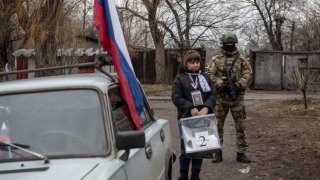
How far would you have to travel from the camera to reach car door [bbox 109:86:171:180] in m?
4.23

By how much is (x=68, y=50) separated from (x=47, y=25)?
927 mm

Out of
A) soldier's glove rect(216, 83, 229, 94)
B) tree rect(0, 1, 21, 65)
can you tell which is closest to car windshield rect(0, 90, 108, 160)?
soldier's glove rect(216, 83, 229, 94)

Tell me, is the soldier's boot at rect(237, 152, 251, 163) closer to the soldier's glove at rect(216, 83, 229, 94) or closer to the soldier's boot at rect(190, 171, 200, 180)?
the soldier's glove at rect(216, 83, 229, 94)

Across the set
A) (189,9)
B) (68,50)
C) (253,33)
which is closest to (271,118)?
(68,50)

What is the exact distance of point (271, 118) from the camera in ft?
52.0

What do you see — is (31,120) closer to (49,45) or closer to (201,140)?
(201,140)

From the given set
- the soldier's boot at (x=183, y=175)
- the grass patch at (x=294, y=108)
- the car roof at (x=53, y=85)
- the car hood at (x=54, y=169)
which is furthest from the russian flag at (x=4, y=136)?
the grass patch at (x=294, y=108)

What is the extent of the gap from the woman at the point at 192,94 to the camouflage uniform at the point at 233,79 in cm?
120

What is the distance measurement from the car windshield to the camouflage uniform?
14.7 ft

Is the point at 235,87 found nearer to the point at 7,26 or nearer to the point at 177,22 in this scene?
the point at 7,26

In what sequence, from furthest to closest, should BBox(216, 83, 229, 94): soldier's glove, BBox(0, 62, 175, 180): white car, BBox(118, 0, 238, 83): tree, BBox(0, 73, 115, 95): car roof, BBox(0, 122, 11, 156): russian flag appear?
BBox(118, 0, 238, 83): tree
BBox(216, 83, 229, 94): soldier's glove
BBox(0, 73, 115, 95): car roof
BBox(0, 122, 11, 156): russian flag
BBox(0, 62, 175, 180): white car

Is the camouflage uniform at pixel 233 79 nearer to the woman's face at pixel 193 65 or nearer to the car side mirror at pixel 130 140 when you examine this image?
the woman's face at pixel 193 65

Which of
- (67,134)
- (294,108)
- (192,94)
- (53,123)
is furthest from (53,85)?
(294,108)

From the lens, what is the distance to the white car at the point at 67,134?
3.72 meters
